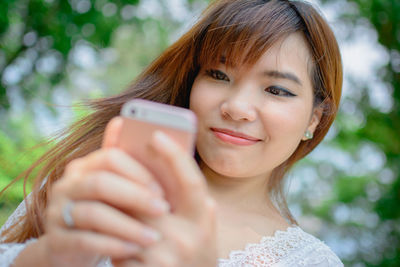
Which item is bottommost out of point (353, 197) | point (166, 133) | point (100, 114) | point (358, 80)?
point (353, 197)

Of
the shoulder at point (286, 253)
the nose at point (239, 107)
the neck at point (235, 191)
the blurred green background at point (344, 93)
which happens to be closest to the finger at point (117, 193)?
the nose at point (239, 107)

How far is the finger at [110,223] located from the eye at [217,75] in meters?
0.79

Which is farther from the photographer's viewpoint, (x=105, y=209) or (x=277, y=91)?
(x=277, y=91)

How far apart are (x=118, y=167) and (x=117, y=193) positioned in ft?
0.15

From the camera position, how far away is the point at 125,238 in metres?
0.71

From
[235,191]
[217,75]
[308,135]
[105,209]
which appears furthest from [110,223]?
[308,135]

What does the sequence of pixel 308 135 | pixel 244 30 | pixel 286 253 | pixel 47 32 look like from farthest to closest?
pixel 47 32, pixel 308 135, pixel 286 253, pixel 244 30

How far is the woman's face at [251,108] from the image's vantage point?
4.33 ft

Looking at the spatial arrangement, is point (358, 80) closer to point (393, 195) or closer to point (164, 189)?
point (393, 195)

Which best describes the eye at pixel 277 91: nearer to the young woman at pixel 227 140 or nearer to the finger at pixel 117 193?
the young woman at pixel 227 140

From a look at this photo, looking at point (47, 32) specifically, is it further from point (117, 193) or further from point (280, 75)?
point (117, 193)

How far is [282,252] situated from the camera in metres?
1.48

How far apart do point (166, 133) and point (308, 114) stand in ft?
2.90

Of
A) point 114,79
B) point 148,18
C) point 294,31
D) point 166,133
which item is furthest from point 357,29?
point 114,79
